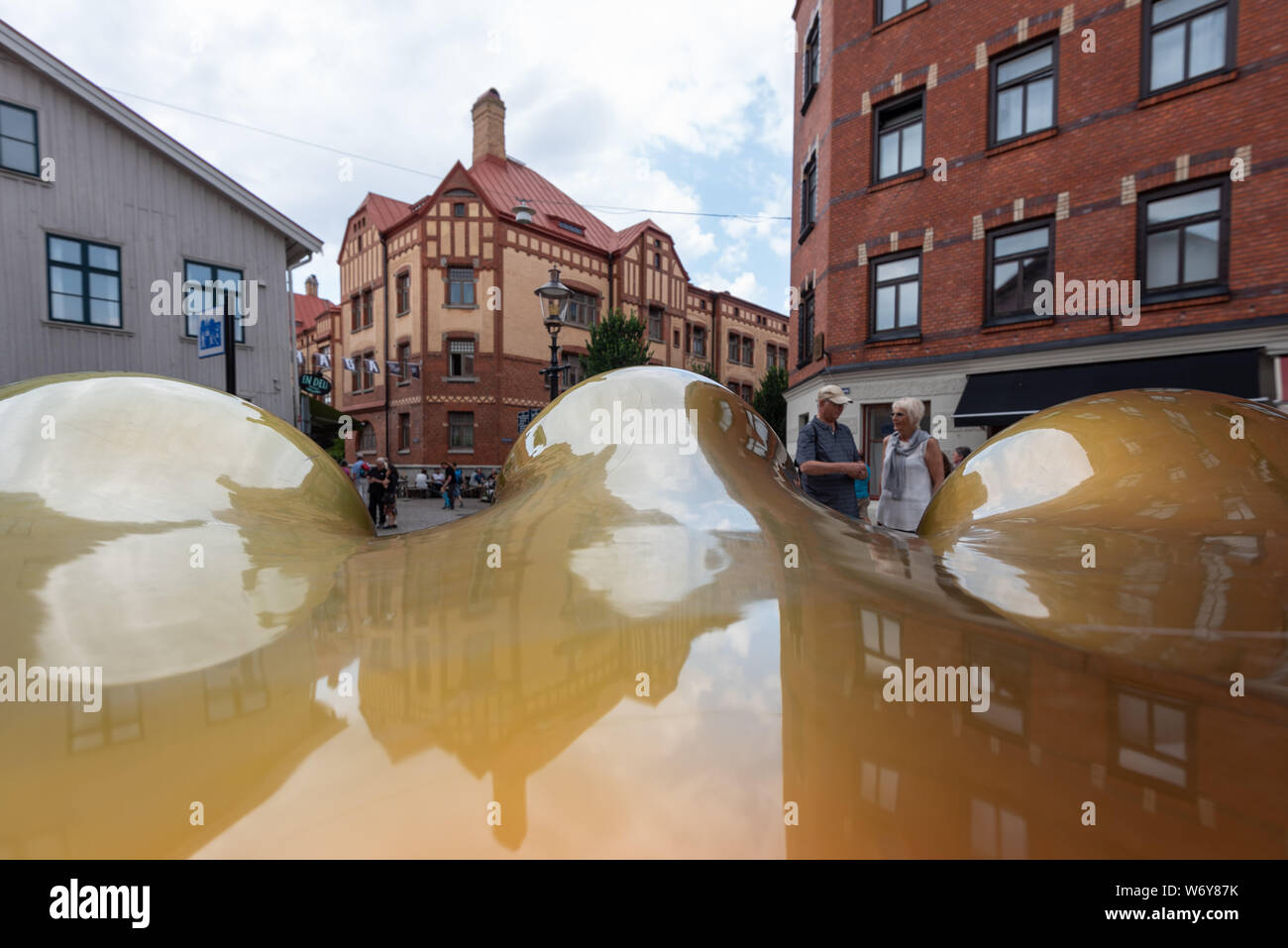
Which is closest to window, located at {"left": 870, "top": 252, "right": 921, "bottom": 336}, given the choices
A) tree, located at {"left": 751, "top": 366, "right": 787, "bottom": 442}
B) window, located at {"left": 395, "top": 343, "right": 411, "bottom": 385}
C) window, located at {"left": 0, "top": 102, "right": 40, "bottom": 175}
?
window, located at {"left": 0, "top": 102, "right": 40, "bottom": 175}

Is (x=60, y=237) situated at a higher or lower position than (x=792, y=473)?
higher

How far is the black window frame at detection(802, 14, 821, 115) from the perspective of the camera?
1439cm

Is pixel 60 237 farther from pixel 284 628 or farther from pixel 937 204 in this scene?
pixel 937 204

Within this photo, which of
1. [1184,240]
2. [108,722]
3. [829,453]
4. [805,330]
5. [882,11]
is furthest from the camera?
[805,330]

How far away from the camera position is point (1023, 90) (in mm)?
10758

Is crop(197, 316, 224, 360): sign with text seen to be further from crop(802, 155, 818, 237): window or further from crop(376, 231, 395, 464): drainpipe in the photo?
crop(376, 231, 395, 464): drainpipe

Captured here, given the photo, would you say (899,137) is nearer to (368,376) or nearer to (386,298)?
(386,298)

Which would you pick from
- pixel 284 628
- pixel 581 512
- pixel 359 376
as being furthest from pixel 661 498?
pixel 359 376

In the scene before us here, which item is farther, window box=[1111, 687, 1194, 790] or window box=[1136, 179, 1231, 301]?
window box=[1136, 179, 1231, 301]

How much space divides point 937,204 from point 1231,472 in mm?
12267

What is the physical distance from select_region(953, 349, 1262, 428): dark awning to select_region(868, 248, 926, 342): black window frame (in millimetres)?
1576

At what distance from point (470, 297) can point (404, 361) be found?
152 inches

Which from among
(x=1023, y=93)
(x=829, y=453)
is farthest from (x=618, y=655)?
(x=1023, y=93)

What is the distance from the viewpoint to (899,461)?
373 centimetres
